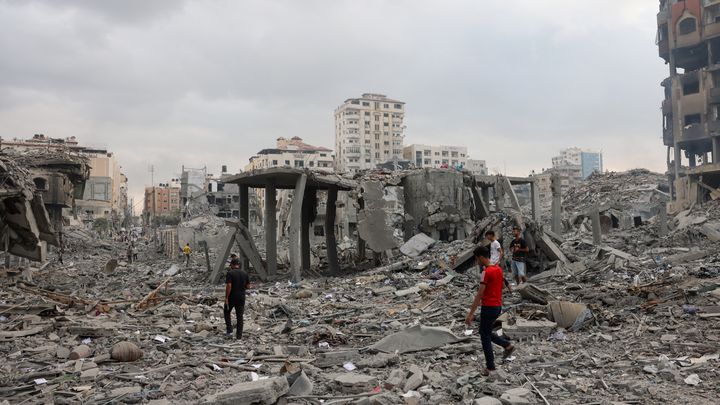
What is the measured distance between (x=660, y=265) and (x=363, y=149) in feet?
298

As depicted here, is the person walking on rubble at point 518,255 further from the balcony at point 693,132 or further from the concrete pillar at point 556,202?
the balcony at point 693,132

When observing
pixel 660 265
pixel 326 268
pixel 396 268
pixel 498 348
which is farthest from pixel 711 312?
pixel 326 268

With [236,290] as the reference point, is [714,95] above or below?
above

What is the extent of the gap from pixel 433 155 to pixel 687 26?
57013 mm

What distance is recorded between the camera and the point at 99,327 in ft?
28.1

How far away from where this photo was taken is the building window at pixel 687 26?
161ft

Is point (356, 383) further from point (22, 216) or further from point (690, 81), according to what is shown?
point (690, 81)

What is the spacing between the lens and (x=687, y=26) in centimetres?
4975

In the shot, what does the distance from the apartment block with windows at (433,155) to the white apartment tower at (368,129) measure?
8.06ft

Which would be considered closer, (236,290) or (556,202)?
(236,290)

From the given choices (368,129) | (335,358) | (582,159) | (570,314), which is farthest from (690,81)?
(582,159)

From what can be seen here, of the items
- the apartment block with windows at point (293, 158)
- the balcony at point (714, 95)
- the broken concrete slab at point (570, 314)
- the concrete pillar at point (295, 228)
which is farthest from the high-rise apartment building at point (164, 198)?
the broken concrete slab at point (570, 314)

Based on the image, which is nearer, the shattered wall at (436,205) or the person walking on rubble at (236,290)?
the person walking on rubble at (236,290)

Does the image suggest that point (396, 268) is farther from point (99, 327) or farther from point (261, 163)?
point (261, 163)
